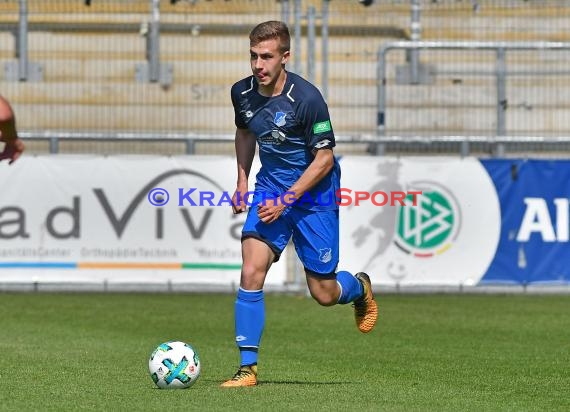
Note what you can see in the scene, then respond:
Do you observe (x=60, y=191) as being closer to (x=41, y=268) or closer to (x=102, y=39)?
(x=41, y=268)

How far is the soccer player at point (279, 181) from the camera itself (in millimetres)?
7957

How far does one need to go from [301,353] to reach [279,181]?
2710mm

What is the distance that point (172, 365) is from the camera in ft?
25.5

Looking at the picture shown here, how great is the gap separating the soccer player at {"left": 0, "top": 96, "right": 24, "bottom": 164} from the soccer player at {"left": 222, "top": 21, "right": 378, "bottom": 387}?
2.16 m

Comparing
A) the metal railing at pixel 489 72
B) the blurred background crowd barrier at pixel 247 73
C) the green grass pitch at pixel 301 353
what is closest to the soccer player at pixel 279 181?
the green grass pitch at pixel 301 353

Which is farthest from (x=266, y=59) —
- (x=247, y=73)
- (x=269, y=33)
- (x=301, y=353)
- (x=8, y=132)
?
(x=247, y=73)

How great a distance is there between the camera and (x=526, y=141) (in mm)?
16891

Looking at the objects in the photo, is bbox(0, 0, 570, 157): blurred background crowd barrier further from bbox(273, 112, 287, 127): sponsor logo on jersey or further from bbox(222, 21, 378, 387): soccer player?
bbox(273, 112, 287, 127): sponsor logo on jersey

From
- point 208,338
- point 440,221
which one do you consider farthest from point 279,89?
point 440,221

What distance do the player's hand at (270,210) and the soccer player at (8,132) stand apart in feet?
6.98

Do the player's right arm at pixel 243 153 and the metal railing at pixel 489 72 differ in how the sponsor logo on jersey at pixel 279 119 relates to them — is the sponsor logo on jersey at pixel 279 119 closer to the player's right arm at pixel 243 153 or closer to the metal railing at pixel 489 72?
the player's right arm at pixel 243 153

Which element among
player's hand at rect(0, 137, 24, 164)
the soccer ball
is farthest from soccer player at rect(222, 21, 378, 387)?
player's hand at rect(0, 137, 24, 164)

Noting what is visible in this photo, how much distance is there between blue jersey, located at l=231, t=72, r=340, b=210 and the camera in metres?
8.02

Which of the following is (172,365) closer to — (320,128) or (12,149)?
(320,128)
